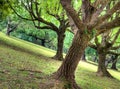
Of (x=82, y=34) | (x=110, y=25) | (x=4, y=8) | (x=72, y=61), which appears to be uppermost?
(x=4, y=8)

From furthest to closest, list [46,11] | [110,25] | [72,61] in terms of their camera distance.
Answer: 1. [46,11]
2. [72,61]
3. [110,25]

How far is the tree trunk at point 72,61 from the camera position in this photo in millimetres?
11000

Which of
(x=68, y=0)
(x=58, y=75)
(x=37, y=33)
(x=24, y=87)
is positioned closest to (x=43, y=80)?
(x=58, y=75)

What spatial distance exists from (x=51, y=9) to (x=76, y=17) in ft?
45.3

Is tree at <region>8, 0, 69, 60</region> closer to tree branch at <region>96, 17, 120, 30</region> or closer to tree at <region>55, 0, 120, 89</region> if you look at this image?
tree at <region>55, 0, 120, 89</region>

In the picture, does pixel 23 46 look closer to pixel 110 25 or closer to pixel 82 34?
pixel 82 34

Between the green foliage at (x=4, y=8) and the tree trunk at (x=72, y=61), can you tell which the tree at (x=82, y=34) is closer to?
the tree trunk at (x=72, y=61)

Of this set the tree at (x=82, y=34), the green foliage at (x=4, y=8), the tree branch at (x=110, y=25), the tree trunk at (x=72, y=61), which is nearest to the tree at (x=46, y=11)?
the green foliage at (x=4, y=8)

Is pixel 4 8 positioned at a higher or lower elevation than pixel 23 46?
higher

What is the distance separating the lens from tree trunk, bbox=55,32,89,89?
11000 millimetres

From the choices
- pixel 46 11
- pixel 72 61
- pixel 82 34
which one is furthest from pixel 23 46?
pixel 82 34

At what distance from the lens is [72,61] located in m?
11.3

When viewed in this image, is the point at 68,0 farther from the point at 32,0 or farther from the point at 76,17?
the point at 32,0

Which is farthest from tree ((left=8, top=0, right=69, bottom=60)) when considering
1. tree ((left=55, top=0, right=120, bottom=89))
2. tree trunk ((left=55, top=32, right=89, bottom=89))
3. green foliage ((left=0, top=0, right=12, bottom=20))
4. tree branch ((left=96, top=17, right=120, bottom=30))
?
tree branch ((left=96, top=17, right=120, bottom=30))
